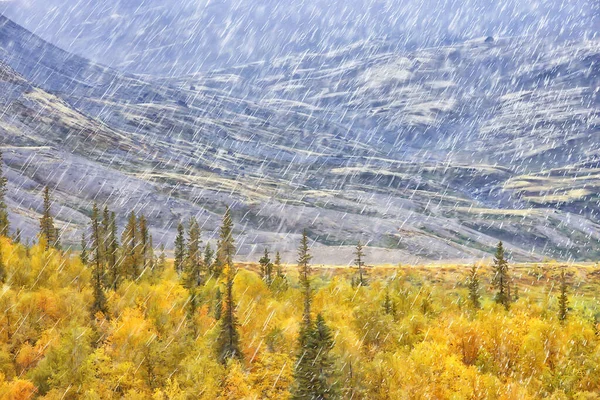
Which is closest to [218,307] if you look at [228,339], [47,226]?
[228,339]

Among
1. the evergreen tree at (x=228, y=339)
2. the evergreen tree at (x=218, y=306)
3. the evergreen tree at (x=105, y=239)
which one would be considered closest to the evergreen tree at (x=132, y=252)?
the evergreen tree at (x=105, y=239)

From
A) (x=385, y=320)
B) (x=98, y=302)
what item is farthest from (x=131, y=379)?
(x=385, y=320)

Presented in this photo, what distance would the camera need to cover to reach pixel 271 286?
81.1 meters

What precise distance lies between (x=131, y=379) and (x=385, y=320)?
2955 centimetres

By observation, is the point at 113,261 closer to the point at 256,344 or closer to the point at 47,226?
the point at 47,226

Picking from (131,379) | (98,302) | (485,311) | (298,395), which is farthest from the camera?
(485,311)

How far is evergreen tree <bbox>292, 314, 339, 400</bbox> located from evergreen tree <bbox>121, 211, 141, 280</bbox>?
39709 millimetres

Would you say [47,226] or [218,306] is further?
[47,226]

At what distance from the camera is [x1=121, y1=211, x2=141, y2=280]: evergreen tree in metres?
72.4

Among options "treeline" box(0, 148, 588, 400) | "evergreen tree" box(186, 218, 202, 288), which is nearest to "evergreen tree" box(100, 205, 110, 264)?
"treeline" box(0, 148, 588, 400)

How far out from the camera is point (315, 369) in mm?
38312

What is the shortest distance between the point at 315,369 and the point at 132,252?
42284 mm

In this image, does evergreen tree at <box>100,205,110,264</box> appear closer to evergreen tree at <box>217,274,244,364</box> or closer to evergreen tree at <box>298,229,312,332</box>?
evergreen tree at <box>217,274,244,364</box>

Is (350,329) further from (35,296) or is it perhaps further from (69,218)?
(69,218)
